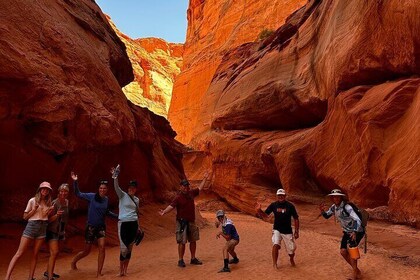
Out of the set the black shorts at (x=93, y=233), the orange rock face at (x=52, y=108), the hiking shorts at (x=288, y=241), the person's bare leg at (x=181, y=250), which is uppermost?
the orange rock face at (x=52, y=108)

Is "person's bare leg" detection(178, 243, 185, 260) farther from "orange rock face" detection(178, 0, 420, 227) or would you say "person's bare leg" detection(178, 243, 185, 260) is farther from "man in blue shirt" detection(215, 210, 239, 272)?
"orange rock face" detection(178, 0, 420, 227)

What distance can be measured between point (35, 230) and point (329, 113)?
13.8 metres

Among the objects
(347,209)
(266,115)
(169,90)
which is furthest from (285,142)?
(169,90)

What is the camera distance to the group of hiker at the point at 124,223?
268 inches

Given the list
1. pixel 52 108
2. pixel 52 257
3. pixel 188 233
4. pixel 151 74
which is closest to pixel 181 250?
pixel 188 233

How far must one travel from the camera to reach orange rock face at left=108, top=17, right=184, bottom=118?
287 ft

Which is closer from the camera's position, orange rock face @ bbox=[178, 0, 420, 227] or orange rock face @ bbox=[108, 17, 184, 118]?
orange rock face @ bbox=[178, 0, 420, 227]

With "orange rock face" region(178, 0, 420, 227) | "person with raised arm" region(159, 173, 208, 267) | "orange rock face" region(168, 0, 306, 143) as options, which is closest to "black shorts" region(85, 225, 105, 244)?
"person with raised arm" region(159, 173, 208, 267)

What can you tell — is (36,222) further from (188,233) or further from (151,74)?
(151,74)

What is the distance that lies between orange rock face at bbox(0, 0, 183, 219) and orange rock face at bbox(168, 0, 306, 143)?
28.0 m

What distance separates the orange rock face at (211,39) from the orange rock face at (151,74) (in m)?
26.9

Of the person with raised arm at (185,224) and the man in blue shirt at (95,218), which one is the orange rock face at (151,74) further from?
the man in blue shirt at (95,218)

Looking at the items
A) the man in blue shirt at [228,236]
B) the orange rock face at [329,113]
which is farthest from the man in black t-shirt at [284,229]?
the orange rock face at [329,113]

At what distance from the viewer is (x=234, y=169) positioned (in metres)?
24.4
